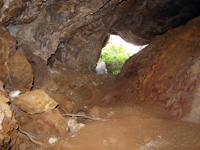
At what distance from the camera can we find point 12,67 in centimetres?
378

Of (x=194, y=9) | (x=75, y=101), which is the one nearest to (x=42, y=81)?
(x=75, y=101)

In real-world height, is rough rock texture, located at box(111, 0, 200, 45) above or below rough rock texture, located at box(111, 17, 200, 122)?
above

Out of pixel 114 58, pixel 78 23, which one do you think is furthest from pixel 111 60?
pixel 78 23

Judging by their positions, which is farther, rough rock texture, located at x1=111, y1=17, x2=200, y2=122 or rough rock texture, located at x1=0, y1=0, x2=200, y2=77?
rough rock texture, located at x1=0, y1=0, x2=200, y2=77

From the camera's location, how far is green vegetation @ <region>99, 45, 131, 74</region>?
11.9 meters

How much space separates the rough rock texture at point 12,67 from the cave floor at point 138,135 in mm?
1996

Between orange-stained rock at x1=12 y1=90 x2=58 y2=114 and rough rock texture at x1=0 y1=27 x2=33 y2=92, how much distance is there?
0.70 meters

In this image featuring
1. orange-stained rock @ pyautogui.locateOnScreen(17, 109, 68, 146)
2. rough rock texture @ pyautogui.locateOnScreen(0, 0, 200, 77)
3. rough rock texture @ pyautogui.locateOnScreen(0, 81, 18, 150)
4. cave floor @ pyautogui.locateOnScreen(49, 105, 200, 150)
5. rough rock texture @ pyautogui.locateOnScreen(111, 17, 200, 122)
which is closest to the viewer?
rough rock texture @ pyautogui.locateOnScreen(0, 81, 18, 150)

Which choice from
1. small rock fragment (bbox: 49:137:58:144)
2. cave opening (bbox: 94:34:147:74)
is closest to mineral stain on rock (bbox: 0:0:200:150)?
small rock fragment (bbox: 49:137:58:144)

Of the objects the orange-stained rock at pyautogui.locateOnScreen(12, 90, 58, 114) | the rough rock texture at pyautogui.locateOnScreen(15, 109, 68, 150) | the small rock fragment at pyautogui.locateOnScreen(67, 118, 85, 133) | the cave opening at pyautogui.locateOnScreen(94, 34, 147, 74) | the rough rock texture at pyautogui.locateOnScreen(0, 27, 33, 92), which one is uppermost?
the rough rock texture at pyautogui.locateOnScreen(0, 27, 33, 92)

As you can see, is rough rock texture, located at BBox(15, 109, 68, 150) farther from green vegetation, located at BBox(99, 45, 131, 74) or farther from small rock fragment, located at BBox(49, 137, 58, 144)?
green vegetation, located at BBox(99, 45, 131, 74)

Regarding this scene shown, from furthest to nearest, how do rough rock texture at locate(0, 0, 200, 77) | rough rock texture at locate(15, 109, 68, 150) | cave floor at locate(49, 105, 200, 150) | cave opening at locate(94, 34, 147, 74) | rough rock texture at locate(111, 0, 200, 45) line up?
1. cave opening at locate(94, 34, 147, 74)
2. rough rock texture at locate(111, 0, 200, 45)
3. rough rock texture at locate(0, 0, 200, 77)
4. rough rock texture at locate(15, 109, 68, 150)
5. cave floor at locate(49, 105, 200, 150)

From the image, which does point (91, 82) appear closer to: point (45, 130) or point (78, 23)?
point (78, 23)

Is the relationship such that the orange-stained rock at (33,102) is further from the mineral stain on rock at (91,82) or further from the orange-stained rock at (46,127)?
the orange-stained rock at (46,127)
